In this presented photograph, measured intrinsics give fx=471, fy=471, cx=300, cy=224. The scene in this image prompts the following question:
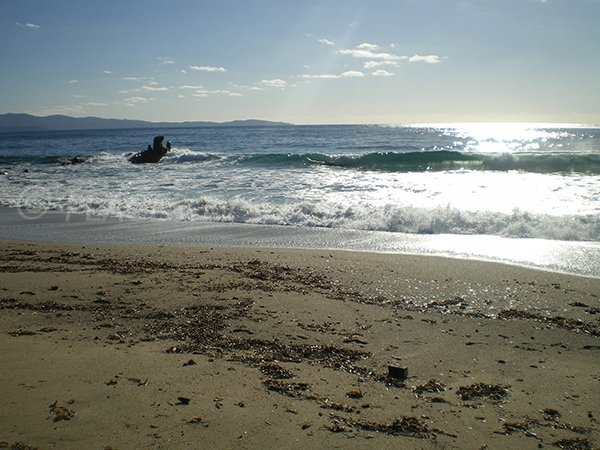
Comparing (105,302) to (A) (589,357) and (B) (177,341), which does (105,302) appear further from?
(A) (589,357)

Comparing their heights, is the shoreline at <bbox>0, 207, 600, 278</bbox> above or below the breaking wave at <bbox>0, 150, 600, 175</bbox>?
below

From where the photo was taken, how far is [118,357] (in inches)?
133

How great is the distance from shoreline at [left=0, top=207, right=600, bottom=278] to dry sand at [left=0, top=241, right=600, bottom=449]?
88cm

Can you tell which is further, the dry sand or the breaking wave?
the breaking wave

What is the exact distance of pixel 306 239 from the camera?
7.91 metres

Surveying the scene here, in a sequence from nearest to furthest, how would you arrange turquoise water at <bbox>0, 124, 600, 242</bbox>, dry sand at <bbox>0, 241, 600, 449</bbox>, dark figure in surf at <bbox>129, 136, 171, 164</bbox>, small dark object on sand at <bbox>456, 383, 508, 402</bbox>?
dry sand at <bbox>0, 241, 600, 449</bbox>
small dark object on sand at <bbox>456, 383, 508, 402</bbox>
turquoise water at <bbox>0, 124, 600, 242</bbox>
dark figure in surf at <bbox>129, 136, 171, 164</bbox>

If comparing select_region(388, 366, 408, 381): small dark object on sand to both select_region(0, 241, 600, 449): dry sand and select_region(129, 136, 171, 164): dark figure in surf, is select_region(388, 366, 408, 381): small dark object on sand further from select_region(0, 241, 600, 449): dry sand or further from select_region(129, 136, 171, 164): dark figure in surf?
select_region(129, 136, 171, 164): dark figure in surf

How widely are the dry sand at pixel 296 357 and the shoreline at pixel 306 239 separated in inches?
34.5

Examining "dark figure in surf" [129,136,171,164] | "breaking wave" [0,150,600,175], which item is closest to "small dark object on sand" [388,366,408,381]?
"breaking wave" [0,150,600,175]

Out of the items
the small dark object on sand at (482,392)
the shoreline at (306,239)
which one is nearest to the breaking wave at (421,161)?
the shoreline at (306,239)

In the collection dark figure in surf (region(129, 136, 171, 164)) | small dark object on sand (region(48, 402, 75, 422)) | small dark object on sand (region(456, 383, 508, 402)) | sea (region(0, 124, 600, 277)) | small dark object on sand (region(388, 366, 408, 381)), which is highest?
dark figure in surf (region(129, 136, 171, 164))

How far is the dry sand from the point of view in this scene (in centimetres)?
255

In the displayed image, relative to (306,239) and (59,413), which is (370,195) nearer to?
(306,239)

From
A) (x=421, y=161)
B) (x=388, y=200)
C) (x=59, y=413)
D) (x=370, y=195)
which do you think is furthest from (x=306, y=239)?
(x=421, y=161)
